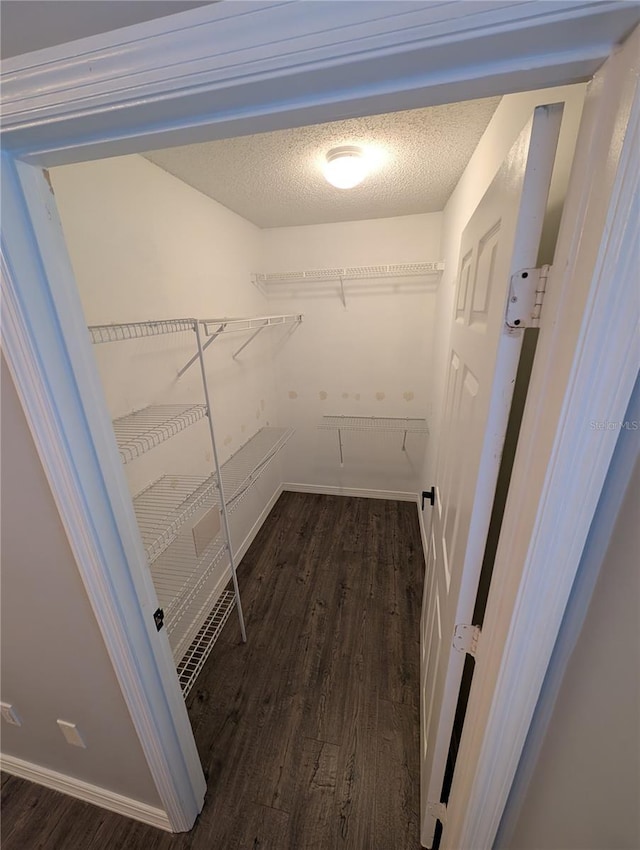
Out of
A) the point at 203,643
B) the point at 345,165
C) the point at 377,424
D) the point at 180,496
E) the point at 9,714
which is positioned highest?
the point at 345,165

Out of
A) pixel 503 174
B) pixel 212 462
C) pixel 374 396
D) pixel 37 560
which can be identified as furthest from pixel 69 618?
pixel 374 396

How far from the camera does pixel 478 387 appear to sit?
738 millimetres

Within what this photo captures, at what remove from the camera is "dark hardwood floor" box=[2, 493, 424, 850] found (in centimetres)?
114

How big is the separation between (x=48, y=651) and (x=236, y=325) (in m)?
1.85

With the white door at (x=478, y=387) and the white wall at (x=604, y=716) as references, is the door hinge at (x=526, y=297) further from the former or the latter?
the white wall at (x=604, y=716)

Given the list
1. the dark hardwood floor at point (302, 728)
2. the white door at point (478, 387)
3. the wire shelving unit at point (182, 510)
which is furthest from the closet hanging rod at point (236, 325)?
the dark hardwood floor at point (302, 728)

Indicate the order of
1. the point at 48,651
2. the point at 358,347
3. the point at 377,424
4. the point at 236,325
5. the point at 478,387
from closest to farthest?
the point at 478,387, the point at 48,651, the point at 236,325, the point at 358,347, the point at 377,424

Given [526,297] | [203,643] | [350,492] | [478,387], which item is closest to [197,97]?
[526,297]

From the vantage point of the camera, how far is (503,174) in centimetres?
64

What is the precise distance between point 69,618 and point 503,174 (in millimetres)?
1540

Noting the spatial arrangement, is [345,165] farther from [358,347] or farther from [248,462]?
[248,462]

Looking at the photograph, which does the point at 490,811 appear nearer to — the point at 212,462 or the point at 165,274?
the point at 212,462

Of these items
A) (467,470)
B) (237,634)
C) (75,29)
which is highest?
(75,29)

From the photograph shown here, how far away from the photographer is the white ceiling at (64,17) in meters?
0.45
